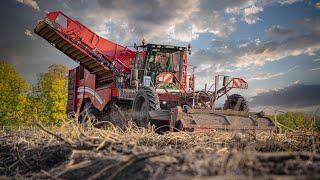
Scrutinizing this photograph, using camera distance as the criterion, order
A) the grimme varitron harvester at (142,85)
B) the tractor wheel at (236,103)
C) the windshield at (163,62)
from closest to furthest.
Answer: the grimme varitron harvester at (142,85) → the tractor wheel at (236,103) → the windshield at (163,62)

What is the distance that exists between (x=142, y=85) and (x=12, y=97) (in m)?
26.2

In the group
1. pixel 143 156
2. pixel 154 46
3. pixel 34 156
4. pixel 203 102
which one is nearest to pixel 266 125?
pixel 203 102

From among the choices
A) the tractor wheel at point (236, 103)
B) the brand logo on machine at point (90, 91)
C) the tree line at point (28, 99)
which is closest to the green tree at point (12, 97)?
the tree line at point (28, 99)

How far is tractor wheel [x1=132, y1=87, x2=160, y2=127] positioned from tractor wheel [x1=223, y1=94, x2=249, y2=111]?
313cm

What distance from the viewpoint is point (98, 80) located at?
1730cm

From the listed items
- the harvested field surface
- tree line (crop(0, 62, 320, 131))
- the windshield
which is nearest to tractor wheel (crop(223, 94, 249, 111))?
the windshield

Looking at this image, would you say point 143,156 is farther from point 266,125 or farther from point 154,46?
point 154,46

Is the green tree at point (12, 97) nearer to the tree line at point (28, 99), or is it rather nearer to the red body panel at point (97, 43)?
the tree line at point (28, 99)

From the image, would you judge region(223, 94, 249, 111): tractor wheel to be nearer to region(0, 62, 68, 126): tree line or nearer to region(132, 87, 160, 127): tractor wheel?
region(132, 87, 160, 127): tractor wheel

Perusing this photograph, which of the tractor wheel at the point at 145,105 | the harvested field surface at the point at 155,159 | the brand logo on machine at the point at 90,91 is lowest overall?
the harvested field surface at the point at 155,159

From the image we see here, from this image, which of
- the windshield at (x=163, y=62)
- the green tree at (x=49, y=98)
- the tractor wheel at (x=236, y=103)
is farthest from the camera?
the green tree at (x=49, y=98)

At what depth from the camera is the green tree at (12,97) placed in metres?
36.4

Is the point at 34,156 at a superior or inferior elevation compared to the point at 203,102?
inferior

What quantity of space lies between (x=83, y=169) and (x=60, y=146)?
814 mm
